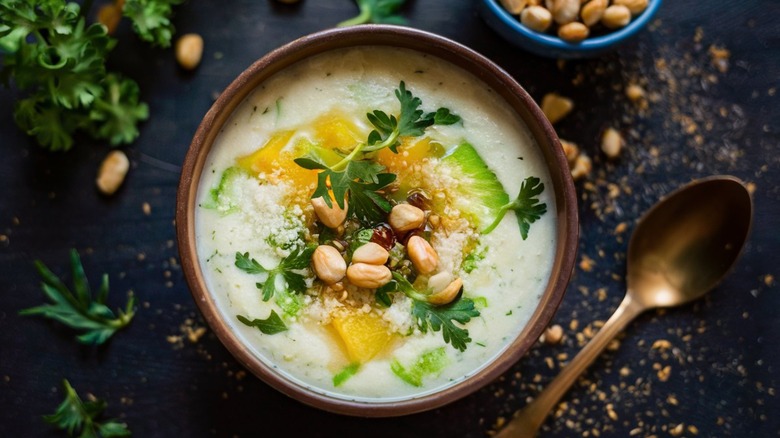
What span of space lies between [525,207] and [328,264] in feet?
1.37

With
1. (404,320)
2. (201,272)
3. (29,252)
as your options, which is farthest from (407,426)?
(29,252)

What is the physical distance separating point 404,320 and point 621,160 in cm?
78

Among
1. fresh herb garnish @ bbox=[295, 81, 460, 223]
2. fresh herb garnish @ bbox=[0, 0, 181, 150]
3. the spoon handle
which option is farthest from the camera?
the spoon handle

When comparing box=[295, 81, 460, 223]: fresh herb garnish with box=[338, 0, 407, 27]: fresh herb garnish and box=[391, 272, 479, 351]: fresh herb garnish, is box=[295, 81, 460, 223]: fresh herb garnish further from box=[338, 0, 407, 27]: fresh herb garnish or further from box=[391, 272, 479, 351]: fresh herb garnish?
box=[338, 0, 407, 27]: fresh herb garnish

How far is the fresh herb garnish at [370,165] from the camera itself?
1635 mm

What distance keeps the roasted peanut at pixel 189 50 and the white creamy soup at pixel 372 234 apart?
14.9 inches

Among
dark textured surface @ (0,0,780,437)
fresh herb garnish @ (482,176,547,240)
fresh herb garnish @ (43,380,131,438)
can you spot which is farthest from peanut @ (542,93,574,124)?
fresh herb garnish @ (43,380,131,438)

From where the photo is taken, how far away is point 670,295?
2055 millimetres

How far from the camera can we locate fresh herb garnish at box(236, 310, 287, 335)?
1.67 m

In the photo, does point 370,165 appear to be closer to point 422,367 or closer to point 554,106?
point 422,367

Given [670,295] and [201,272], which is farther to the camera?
[670,295]

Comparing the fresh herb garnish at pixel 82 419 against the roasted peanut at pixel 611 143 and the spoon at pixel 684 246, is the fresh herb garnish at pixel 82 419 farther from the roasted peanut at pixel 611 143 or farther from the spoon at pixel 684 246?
the roasted peanut at pixel 611 143

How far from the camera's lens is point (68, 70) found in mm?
1924

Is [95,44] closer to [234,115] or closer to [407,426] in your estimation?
[234,115]
